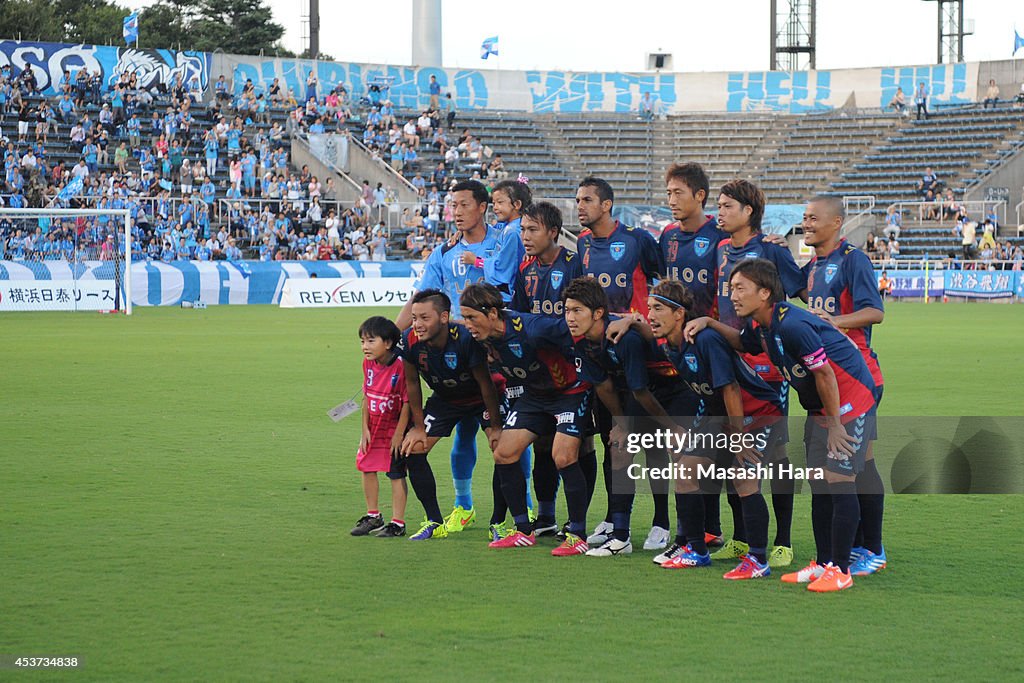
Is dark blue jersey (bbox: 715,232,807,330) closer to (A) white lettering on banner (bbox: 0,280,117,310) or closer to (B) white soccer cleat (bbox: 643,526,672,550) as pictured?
(B) white soccer cleat (bbox: 643,526,672,550)

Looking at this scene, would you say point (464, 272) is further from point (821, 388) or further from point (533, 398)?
point (821, 388)

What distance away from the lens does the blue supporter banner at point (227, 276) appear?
109 ft

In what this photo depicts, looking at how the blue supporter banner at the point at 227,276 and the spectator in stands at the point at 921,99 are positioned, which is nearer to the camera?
the blue supporter banner at the point at 227,276

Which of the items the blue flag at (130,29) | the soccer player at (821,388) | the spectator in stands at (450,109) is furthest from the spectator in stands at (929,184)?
the soccer player at (821,388)

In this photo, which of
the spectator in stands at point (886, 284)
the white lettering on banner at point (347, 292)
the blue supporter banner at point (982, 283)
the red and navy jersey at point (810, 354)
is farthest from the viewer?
the blue supporter banner at point (982, 283)

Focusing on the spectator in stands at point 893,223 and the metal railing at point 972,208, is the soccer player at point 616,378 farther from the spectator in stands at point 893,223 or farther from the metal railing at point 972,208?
the metal railing at point 972,208

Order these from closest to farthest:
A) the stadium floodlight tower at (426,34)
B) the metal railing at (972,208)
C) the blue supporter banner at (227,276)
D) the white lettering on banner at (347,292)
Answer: the blue supporter banner at (227,276)
the white lettering on banner at (347,292)
the metal railing at (972,208)
the stadium floodlight tower at (426,34)

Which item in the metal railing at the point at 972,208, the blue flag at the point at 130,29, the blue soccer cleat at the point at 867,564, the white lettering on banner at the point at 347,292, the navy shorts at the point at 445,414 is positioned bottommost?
the white lettering on banner at the point at 347,292

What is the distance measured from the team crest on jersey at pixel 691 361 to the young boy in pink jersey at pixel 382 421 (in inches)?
68.2

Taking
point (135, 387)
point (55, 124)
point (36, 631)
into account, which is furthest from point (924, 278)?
point (36, 631)

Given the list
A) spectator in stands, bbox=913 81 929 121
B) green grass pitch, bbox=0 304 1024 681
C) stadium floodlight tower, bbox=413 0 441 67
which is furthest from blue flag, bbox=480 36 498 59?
green grass pitch, bbox=0 304 1024 681

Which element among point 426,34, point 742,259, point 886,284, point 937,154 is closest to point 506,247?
point 742,259

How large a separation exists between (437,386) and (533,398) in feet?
1.92

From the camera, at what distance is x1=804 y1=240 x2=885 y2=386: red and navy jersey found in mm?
6324
